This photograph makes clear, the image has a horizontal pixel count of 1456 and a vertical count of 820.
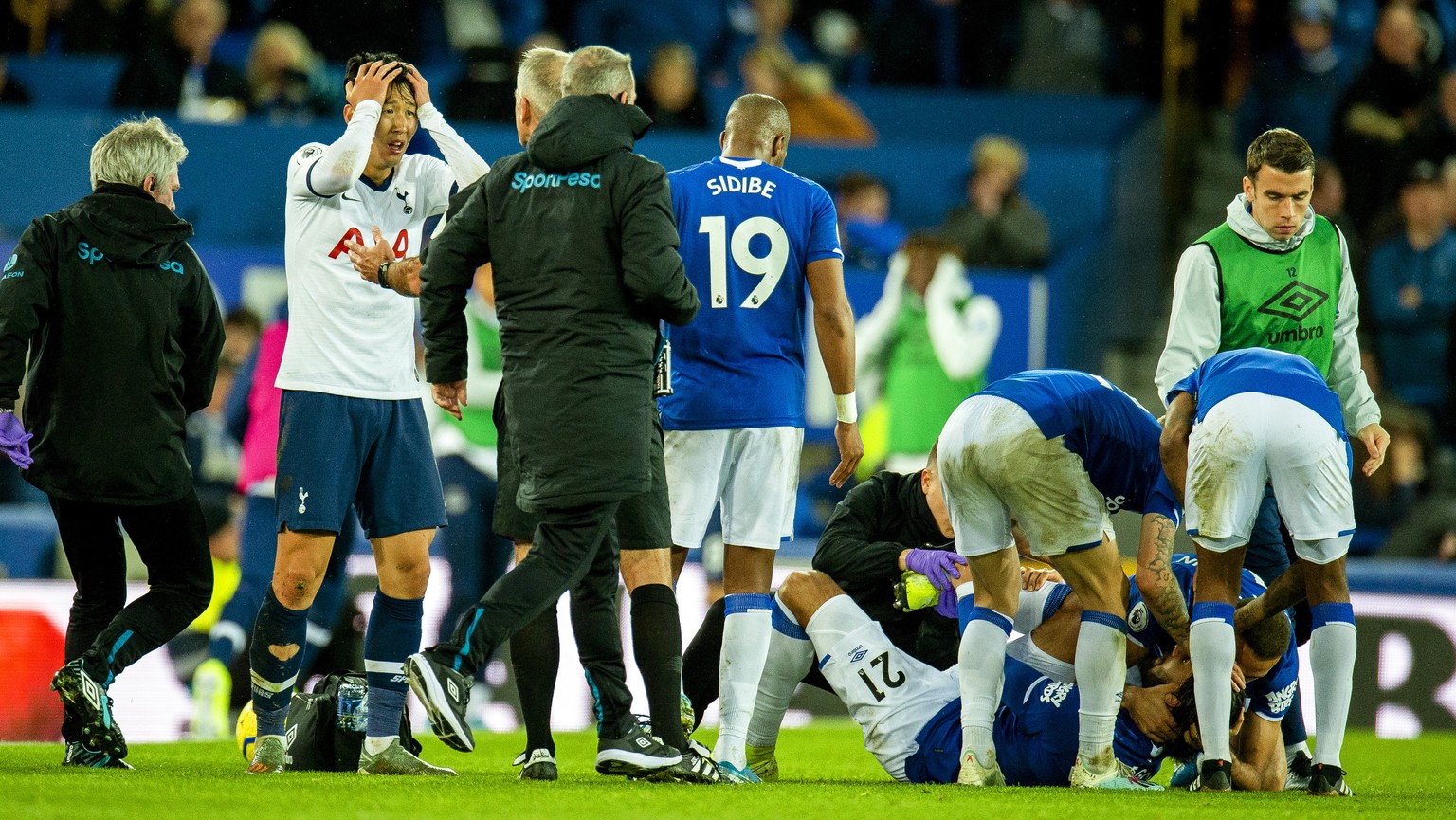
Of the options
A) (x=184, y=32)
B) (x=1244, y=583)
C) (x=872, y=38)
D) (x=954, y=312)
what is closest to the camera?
(x=1244, y=583)

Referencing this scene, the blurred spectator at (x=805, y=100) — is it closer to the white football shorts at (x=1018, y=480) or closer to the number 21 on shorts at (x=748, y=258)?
the number 21 on shorts at (x=748, y=258)

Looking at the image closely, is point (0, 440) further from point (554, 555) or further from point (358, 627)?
point (358, 627)

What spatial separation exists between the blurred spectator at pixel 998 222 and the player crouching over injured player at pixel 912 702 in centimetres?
547

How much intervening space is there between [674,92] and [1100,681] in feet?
23.4

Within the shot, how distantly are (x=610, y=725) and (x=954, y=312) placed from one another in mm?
6049

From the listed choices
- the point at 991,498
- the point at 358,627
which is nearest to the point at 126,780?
the point at 991,498

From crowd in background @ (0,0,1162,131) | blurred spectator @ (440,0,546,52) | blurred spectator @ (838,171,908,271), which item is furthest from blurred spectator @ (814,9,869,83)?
blurred spectator @ (838,171,908,271)

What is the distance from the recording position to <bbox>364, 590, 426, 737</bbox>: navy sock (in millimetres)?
5645

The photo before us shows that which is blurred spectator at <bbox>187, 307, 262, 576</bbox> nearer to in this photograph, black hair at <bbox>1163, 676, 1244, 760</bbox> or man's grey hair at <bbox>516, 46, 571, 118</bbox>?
man's grey hair at <bbox>516, 46, 571, 118</bbox>

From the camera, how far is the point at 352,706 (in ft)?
18.9

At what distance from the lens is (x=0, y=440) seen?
17.8ft

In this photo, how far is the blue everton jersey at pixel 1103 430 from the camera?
547 centimetres

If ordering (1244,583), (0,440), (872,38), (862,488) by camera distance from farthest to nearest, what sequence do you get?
1. (872,38)
2. (862,488)
3. (1244,583)
4. (0,440)

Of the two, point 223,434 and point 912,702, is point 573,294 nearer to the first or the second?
point 912,702
